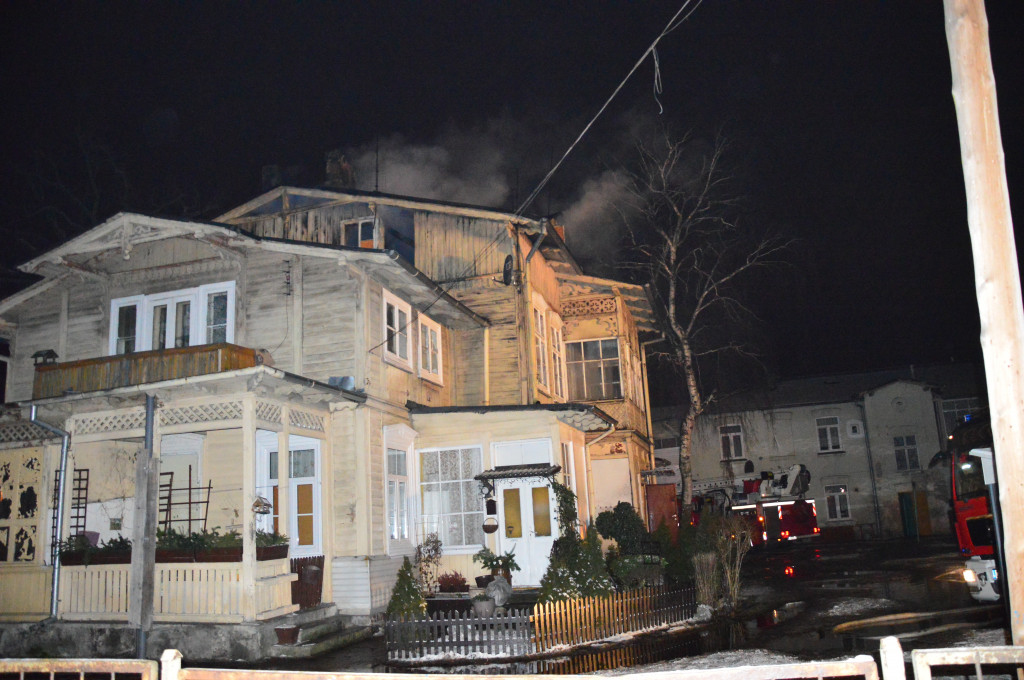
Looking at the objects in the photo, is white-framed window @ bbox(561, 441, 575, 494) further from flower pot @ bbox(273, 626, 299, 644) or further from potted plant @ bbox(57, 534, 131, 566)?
potted plant @ bbox(57, 534, 131, 566)

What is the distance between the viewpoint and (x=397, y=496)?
1645 centimetres

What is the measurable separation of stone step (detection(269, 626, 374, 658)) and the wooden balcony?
4.59 metres

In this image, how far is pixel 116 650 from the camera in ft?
42.4

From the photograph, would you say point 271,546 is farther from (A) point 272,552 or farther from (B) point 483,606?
(B) point 483,606

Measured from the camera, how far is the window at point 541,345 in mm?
21078

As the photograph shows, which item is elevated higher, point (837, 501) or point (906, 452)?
point (906, 452)

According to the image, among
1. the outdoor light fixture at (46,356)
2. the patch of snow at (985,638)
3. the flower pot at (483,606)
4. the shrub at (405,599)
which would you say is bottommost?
the patch of snow at (985,638)

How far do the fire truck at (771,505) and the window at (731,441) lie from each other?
20.9 ft

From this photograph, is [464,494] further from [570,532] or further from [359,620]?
[359,620]

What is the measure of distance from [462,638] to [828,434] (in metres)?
34.2

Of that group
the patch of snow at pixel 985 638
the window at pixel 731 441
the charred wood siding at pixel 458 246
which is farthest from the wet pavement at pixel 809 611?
the window at pixel 731 441

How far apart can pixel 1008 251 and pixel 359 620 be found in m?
12.2

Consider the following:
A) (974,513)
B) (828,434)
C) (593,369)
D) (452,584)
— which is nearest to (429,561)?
(452,584)

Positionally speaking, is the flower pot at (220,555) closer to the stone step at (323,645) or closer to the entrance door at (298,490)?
the stone step at (323,645)
